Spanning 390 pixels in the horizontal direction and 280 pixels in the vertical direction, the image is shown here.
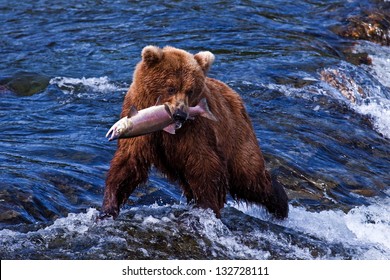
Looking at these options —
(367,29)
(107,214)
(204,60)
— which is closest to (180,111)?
(204,60)

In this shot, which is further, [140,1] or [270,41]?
[140,1]

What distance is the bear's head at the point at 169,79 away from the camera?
6137mm

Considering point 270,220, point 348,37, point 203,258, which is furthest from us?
point 348,37

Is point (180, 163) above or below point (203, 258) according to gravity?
above

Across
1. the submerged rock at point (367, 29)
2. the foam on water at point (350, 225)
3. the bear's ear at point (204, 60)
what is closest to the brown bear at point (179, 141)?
the bear's ear at point (204, 60)

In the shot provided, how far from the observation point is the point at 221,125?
668 cm

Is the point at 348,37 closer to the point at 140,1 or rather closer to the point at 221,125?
the point at 140,1

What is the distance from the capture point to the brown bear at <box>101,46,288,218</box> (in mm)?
6180

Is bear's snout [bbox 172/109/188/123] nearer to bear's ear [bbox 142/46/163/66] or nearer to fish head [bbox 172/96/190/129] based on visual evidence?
fish head [bbox 172/96/190/129]

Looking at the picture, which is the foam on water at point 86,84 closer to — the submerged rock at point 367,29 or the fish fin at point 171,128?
the fish fin at point 171,128

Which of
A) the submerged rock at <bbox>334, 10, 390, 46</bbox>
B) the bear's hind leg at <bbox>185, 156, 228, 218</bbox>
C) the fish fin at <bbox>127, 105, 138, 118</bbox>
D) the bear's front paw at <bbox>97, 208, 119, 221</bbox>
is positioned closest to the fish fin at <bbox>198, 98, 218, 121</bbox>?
the bear's hind leg at <bbox>185, 156, 228, 218</bbox>

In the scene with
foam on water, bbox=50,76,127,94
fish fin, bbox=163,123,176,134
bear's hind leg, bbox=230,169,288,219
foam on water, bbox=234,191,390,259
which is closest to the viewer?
fish fin, bbox=163,123,176,134

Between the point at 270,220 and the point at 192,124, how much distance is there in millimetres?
1642

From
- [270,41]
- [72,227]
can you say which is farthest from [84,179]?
[270,41]
